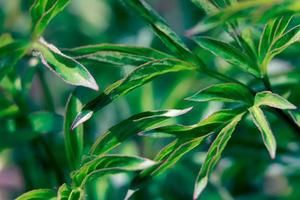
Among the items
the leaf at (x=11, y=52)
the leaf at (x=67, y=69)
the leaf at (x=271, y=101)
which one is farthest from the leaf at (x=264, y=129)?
the leaf at (x=11, y=52)

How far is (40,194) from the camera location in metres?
0.63

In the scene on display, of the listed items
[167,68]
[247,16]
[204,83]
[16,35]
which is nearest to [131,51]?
[167,68]

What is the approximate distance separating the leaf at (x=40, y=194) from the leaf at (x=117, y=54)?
0.14 meters

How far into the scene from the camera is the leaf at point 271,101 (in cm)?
57

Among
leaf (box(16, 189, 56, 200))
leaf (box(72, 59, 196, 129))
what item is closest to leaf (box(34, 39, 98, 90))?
leaf (box(72, 59, 196, 129))

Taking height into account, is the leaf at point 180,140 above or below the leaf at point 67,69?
below

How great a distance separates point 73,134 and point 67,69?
0.08m

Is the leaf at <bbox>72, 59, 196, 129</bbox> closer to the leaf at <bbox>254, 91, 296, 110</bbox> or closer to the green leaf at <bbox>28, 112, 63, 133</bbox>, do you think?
the leaf at <bbox>254, 91, 296, 110</bbox>

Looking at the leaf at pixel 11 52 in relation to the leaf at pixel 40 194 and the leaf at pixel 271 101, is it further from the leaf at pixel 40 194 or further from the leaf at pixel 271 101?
the leaf at pixel 271 101

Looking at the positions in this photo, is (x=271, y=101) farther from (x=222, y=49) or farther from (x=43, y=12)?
(x=43, y=12)

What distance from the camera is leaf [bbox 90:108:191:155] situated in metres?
0.60

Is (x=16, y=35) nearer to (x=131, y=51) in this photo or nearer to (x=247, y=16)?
(x=131, y=51)

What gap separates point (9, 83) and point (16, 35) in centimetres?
23

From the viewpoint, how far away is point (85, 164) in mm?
601
